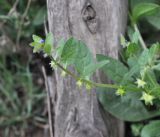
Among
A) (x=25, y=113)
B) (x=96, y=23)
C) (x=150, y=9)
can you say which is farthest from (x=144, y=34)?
(x=25, y=113)

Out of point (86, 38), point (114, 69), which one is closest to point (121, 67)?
point (114, 69)

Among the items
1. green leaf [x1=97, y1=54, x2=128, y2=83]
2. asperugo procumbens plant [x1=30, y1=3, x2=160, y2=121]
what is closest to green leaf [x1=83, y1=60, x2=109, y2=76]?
asperugo procumbens plant [x1=30, y1=3, x2=160, y2=121]

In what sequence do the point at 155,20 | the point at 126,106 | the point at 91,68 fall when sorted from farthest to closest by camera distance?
the point at 155,20
the point at 126,106
the point at 91,68

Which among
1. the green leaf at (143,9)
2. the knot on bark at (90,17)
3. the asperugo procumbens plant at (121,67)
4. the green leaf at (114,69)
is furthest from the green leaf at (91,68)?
the green leaf at (143,9)

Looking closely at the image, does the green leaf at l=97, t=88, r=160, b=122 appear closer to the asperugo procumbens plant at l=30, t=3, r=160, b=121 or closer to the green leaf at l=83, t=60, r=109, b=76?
the asperugo procumbens plant at l=30, t=3, r=160, b=121

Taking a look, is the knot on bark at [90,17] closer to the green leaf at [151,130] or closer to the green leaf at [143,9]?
the green leaf at [143,9]

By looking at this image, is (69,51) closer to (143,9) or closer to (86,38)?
(86,38)

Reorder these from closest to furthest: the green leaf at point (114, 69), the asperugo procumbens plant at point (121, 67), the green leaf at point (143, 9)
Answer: the asperugo procumbens plant at point (121, 67) → the green leaf at point (114, 69) → the green leaf at point (143, 9)
